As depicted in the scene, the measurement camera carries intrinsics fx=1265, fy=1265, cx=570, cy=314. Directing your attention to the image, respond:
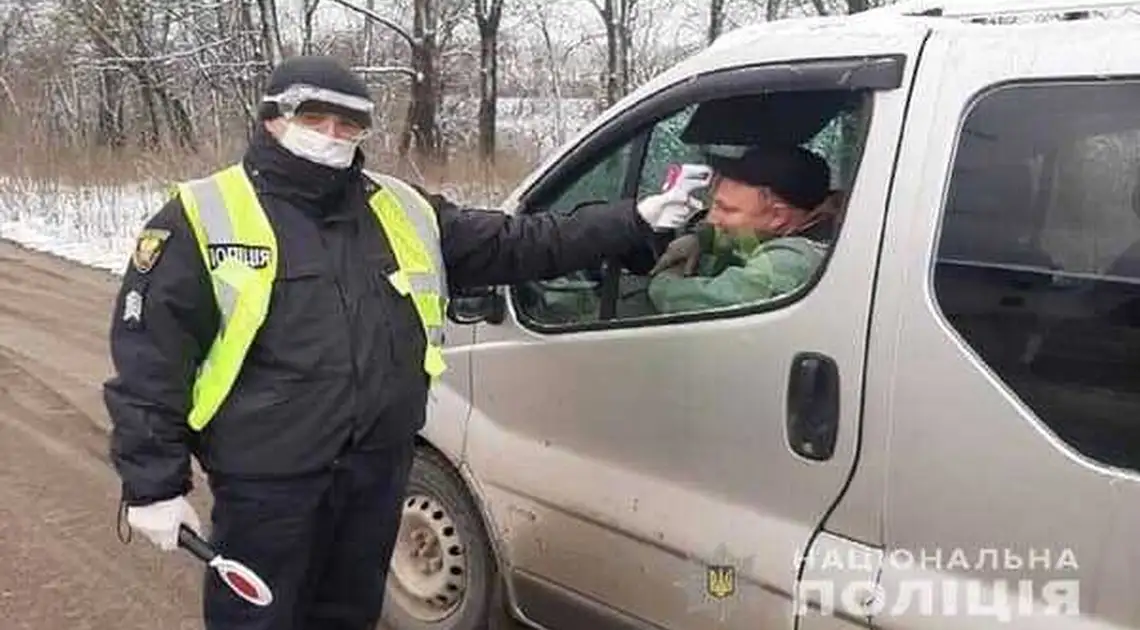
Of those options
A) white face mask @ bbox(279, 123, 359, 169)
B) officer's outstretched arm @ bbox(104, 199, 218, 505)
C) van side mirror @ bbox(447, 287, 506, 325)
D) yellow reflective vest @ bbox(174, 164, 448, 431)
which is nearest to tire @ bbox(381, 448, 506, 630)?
van side mirror @ bbox(447, 287, 506, 325)

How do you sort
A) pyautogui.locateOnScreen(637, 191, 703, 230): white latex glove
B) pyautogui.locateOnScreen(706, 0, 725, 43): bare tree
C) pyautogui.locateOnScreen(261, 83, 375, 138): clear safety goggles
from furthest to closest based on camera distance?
pyautogui.locateOnScreen(706, 0, 725, 43): bare tree < pyautogui.locateOnScreen(637, 191, 703, 230): white latex glove < pyautogui.locateOnScreen(261, 83, 375, 138): clear safety goggles

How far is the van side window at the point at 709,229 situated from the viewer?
8.79ft

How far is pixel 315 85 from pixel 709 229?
0.97m

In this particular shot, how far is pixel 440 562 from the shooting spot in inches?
151

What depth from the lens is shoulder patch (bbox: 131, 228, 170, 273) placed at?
270 cm

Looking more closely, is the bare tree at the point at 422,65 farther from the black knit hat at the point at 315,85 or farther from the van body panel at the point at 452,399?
the black knit hat at the point at 315,85

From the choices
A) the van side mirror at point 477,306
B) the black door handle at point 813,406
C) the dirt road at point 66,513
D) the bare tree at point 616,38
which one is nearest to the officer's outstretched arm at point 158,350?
the van side mirror at point 477,306

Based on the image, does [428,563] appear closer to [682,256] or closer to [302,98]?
[682,256]

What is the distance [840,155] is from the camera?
9.00ft

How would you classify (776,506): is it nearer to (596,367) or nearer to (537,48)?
(596,367)

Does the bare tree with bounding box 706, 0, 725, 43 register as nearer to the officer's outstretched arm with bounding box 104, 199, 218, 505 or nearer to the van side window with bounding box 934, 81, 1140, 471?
the officer's outstretched arm with bounding box 104, 199, 218, 505

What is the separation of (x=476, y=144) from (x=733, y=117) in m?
24.1

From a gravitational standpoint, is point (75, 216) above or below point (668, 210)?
below

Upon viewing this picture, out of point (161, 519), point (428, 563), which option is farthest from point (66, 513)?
point (161, 519)
